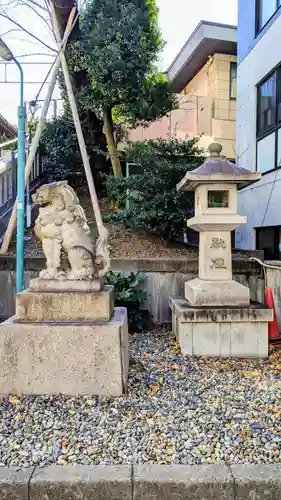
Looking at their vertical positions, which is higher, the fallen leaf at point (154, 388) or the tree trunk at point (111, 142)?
the tree trunk at point (111, 142)

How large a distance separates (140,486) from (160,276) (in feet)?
13.0

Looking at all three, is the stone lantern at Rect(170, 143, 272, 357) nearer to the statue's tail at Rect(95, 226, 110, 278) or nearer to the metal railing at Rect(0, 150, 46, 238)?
the statue's tail at Rect(95, 226, 110, 278)

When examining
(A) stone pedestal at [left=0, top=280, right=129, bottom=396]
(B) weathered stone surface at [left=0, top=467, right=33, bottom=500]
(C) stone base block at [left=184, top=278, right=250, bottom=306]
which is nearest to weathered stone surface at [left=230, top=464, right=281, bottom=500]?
(B) weathered stone surface at [left=0, top=467, right=33, bottom=500]

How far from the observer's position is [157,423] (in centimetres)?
273

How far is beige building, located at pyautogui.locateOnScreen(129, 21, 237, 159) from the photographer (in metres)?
10.1

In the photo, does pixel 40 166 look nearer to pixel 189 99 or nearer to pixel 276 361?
pixel 189 99

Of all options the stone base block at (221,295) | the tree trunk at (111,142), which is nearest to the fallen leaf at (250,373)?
the stone base block at (221,295)

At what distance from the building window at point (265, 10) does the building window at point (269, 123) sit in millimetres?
1230

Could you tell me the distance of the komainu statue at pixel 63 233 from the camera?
3.40m

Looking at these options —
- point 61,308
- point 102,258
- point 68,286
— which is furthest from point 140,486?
point 102,258

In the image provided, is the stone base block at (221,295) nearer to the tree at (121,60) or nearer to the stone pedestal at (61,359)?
the stone pedestal at (61,359)

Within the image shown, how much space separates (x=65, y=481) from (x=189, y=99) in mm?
10587

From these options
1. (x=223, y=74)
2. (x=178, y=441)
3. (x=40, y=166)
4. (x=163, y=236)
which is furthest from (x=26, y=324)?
(x=223, y=74)

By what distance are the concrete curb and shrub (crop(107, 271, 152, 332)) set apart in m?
3.17
